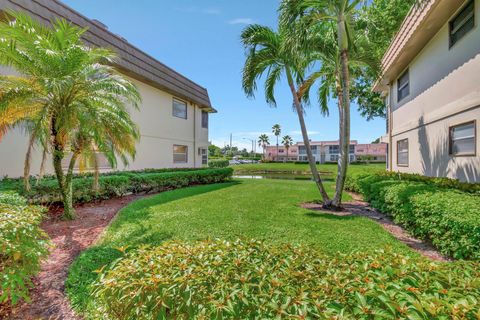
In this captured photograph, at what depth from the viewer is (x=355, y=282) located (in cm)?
152

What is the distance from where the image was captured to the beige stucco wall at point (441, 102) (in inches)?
231

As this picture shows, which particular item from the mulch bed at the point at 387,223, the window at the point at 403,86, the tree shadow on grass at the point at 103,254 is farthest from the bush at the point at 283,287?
the window at the point at 403,86

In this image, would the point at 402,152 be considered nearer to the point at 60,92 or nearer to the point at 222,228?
the point at 222,228

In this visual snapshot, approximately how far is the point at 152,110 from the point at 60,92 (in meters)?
8.42

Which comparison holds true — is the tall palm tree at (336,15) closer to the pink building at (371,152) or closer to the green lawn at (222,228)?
the green lawn at (222,228)

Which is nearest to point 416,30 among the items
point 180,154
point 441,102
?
point 441,102

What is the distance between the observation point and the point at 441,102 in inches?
286

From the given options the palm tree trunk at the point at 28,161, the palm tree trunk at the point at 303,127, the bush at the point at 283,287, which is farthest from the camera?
the palm tree trunk at the point at 303,127

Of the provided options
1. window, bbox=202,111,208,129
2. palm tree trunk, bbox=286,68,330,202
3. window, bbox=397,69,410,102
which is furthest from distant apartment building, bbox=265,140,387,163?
palm tree trunk, bbox=286,68,330,202

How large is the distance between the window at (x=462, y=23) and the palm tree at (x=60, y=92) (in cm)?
903

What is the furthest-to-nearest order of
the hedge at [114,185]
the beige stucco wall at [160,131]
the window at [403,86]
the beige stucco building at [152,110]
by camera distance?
1. the beige stucco wall at [160,131]
2. the window at [403,86]
3. the beige stucco building at [152,110]
4. the hedge at [114,185]

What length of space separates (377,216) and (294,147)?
64465 mm

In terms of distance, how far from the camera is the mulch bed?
439cm

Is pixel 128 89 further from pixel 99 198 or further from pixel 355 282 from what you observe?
pixel 355 282
